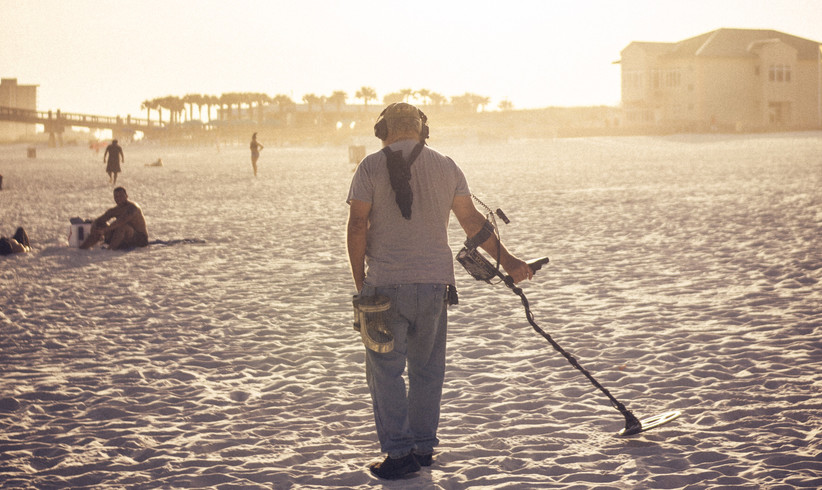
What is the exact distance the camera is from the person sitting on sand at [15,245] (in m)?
14.2

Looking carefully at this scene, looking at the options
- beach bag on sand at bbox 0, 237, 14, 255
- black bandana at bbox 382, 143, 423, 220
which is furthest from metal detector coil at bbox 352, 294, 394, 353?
beach bag on sand at bbox 0, 237, 14, 255

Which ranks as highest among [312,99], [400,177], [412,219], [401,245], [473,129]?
[312,99]

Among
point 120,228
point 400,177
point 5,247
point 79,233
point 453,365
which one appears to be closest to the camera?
point 400,177

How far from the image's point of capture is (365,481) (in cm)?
460

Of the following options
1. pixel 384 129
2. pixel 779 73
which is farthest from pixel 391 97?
pixel 384 129

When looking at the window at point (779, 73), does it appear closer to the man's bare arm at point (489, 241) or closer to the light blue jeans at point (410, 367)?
the man's bare arm at point (489, 241)

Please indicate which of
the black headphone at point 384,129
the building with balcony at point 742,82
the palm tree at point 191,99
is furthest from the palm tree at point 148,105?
the black headphone at point 384,129

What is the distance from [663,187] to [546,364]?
59.5 ft

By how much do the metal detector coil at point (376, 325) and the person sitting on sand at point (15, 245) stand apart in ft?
37.9

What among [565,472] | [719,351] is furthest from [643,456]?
[719,351]

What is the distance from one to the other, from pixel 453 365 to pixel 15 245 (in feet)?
32.5

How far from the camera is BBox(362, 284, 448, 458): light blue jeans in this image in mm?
4469

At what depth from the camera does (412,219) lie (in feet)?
14.6

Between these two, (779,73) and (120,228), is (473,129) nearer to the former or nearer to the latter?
(779,73)
